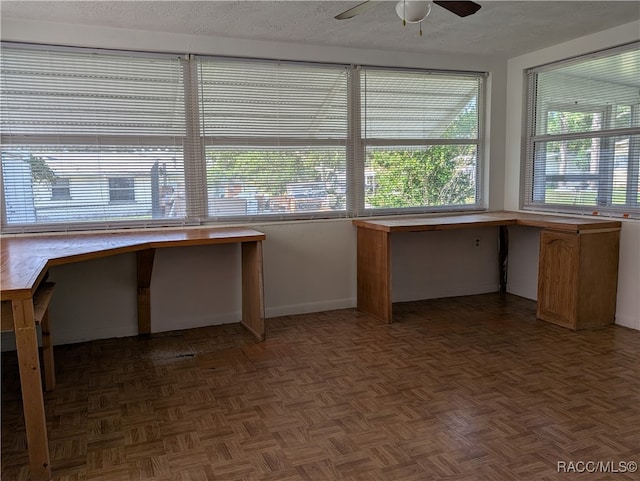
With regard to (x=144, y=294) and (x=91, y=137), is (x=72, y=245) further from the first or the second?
(x=91, y=137)

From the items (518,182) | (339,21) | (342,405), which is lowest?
(342,405)

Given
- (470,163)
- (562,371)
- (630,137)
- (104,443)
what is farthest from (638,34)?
(104,443)

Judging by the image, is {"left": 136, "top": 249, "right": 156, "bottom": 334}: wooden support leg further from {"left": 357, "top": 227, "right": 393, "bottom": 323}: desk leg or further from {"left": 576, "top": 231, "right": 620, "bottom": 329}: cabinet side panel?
{"left": 576, "top": 231, "right": 620, "bottom": 329}: cabinet side panel

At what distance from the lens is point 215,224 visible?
4.57 metres

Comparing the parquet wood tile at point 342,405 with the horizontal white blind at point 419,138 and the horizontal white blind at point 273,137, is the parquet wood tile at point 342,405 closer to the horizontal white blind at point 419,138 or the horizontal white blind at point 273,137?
the horizontal white blind at point 273,137

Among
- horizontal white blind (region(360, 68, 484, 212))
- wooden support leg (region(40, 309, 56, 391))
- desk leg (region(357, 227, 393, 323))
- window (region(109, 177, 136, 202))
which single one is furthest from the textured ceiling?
wooden support leg (region(40, 309, 56, 391))

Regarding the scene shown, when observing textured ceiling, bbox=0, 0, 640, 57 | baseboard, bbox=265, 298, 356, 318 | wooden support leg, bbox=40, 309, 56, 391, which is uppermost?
textured ceiling, bbox=0, 0, 640, 57

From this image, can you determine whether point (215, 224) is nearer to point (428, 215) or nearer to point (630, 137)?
point (428, 215)

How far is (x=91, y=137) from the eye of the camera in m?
4.11

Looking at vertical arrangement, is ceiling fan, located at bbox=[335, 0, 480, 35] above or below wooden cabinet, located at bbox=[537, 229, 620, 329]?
above

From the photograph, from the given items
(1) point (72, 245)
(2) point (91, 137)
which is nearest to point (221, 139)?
(2) point (91, 137)

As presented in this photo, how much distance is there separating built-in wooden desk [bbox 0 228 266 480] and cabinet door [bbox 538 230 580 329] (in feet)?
7.80

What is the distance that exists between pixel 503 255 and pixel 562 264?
1.24 m

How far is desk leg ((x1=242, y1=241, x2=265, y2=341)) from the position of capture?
411cm
